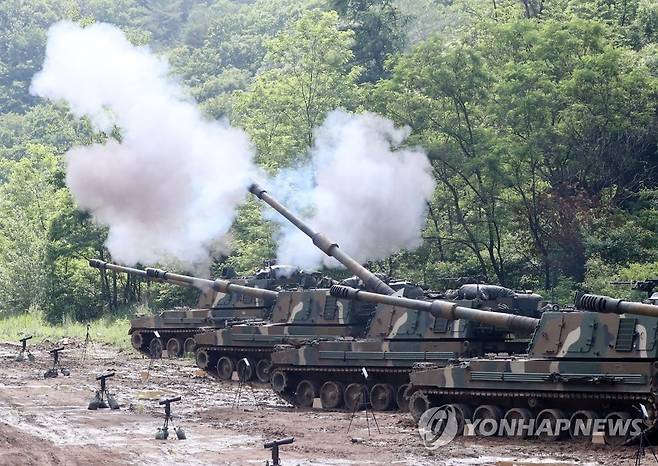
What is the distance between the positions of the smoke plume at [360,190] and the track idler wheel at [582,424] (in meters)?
17.1

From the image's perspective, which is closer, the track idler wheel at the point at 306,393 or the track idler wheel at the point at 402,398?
the track idler wheel at the point at 402,398

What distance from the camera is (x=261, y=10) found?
136m

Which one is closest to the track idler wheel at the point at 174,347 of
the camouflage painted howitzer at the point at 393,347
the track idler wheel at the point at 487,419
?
the camouflage painted howitzer at the point at 393,347

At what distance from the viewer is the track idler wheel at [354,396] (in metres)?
27.2

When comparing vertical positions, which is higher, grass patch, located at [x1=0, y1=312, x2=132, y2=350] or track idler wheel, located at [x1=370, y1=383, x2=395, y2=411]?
grass patch, located at [x1=0, y1=312, x2=132, y2=350]

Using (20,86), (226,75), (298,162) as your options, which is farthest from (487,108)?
(20,86)

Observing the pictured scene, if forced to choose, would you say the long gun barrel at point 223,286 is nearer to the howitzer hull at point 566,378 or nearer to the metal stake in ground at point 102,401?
the metal stake in ground at point 102,401

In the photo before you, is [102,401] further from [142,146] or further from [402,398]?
[142,146]

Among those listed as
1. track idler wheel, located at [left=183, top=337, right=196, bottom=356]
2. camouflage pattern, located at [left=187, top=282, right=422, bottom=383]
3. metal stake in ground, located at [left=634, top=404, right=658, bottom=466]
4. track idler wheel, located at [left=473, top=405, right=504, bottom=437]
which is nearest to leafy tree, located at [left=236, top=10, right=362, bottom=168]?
track idler wheel, located at [left=183, top=337, right=196, bottom=356]

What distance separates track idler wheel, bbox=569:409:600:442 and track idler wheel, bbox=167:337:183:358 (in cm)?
2129

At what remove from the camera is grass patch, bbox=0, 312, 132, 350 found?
162ft

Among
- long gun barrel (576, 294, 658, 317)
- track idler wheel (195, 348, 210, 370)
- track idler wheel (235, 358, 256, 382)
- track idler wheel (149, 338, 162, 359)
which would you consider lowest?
track idler wheel (235, 358, 256, 382)

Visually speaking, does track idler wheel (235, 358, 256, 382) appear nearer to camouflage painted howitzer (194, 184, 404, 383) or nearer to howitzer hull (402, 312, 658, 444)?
camouflage painted howitzer (194, 184, 404, 383)

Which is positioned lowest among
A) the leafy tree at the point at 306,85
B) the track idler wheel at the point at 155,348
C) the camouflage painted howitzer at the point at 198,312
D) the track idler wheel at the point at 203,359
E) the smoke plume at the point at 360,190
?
the track idler wheel at the point at 203,359
